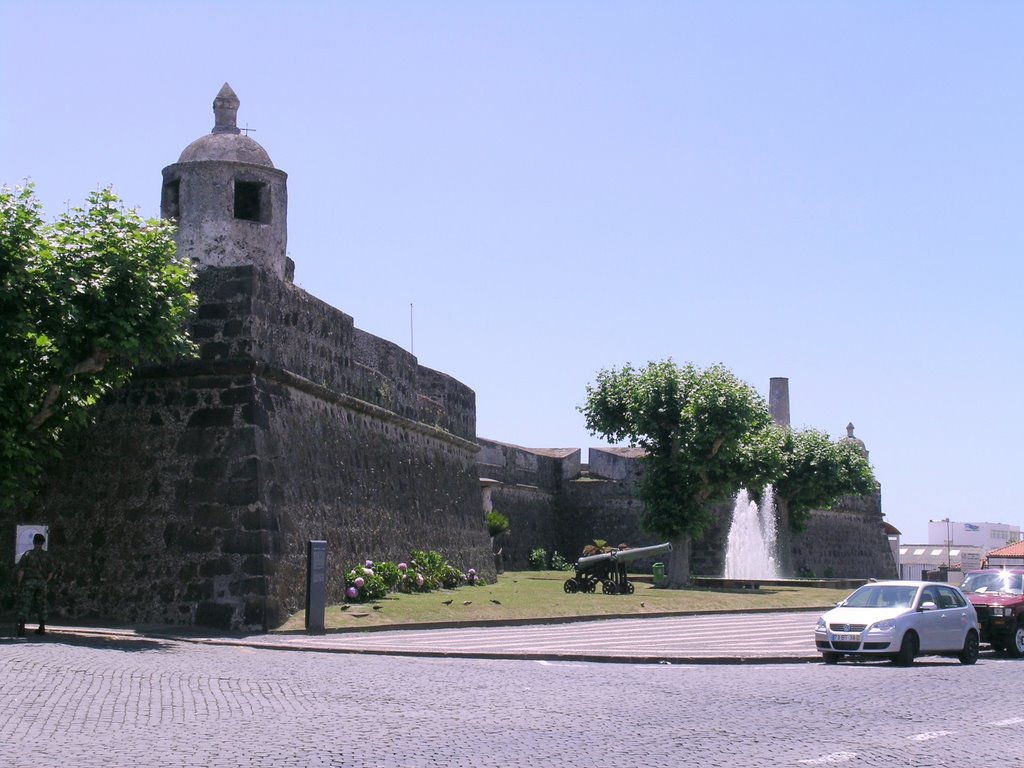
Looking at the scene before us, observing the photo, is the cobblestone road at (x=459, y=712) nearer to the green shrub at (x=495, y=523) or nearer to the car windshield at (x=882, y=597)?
the car windshield at (x=882, y=597)

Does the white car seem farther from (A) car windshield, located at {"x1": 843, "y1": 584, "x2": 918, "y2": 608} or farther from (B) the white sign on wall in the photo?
(B) the white sign on wall

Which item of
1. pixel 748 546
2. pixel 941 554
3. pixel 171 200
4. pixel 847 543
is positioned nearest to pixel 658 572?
pixel 748 546

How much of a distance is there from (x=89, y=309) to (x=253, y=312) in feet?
10.1

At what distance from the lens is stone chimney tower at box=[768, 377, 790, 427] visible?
57.4 m

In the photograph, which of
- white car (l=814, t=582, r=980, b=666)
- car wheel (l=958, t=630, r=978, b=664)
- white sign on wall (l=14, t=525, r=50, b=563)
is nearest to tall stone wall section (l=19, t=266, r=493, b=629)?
white sign on wall (l=14, t=525, r=50, b=563)

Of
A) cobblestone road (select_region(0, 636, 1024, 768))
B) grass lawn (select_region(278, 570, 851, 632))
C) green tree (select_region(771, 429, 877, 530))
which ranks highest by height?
green tree (select_region(771, 429, 877, 530))

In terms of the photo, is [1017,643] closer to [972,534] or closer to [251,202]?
[251,202]

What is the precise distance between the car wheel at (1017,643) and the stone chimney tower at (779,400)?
36.7 m

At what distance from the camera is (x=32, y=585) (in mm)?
16203

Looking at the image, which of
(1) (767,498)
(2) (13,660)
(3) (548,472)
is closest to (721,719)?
(2) (13,660)

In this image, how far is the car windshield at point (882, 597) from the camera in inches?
708

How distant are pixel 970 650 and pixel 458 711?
1010 centimetres

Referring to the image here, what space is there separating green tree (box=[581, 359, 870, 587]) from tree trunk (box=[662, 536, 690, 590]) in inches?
1.1

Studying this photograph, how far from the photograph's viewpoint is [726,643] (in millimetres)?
19469
